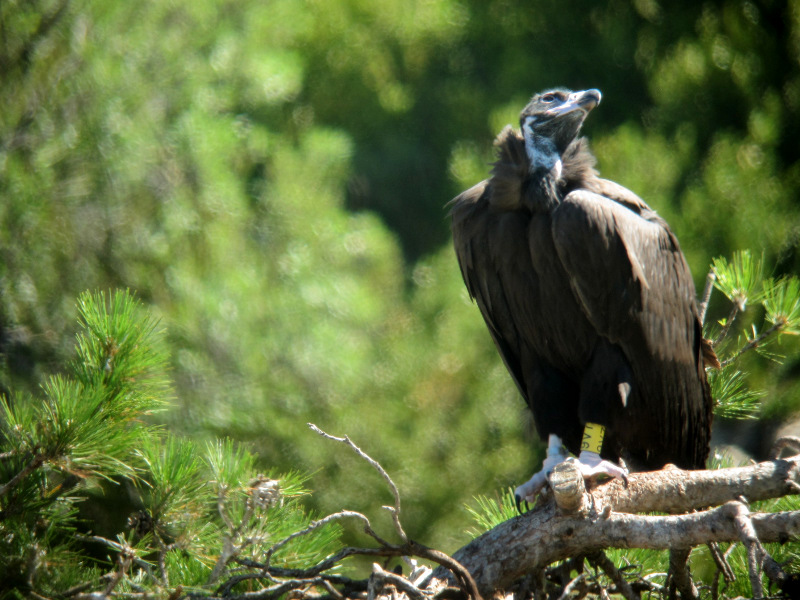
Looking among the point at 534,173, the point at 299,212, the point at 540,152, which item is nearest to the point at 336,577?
the point at 534,173

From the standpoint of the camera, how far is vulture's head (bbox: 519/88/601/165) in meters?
2.56

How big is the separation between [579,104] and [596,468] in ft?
4.04

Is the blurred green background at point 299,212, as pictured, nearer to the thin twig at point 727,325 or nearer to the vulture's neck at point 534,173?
the thin twig at point 727,325

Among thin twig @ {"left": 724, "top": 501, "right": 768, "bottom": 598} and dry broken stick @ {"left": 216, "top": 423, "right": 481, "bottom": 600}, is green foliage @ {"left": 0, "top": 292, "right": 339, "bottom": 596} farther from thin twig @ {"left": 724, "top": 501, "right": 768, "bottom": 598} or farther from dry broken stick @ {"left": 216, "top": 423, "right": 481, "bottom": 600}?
thin twig @ {"left": 724, "top": 501, "right": 768, "bottom": 598}

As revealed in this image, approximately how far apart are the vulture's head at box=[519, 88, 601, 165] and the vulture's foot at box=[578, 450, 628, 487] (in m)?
0.97

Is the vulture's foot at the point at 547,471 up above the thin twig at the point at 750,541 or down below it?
below

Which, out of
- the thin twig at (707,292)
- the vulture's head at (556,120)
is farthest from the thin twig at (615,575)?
the vulture's head at (556,120)

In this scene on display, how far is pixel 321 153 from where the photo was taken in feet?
14.9

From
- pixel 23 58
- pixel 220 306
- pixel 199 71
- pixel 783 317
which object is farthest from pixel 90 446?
pixel 199 71

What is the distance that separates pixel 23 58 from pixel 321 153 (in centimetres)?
161

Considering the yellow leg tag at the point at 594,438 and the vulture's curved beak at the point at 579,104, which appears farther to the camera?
the vulture's curved beak at the point at 579,104

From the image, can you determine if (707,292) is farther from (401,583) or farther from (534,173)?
(401,583)

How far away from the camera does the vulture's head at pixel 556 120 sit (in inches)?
101

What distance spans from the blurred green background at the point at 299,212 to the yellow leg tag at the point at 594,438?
4.20ft
